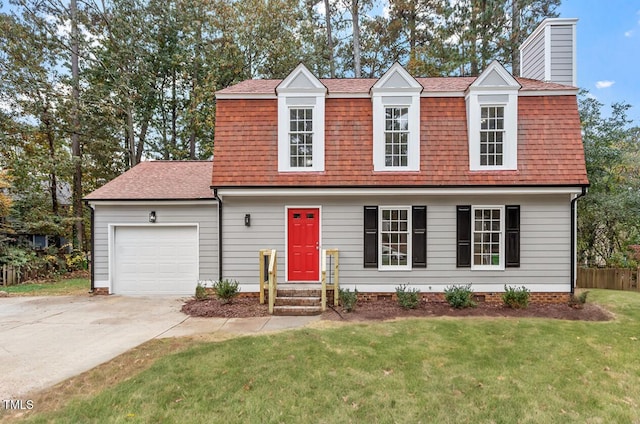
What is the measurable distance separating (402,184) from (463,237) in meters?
2.06

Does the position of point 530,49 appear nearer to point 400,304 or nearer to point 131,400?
point 400,304

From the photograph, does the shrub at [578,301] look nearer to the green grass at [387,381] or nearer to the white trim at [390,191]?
the green grass at [387,381]

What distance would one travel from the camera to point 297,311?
6.60 m

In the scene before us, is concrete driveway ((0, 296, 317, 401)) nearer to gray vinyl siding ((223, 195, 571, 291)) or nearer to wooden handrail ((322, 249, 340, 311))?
wooden handrail ((322, 249, 340, 311))

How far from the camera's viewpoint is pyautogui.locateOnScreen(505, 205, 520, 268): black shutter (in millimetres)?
7516

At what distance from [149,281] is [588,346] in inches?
385

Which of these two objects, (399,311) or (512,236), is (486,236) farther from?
(399,311)

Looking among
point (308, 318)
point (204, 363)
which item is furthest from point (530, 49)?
point (204, 363)

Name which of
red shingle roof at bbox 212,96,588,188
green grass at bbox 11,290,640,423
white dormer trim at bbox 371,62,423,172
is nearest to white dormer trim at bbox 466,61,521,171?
red shingle roof at bbox 212,96,588,188

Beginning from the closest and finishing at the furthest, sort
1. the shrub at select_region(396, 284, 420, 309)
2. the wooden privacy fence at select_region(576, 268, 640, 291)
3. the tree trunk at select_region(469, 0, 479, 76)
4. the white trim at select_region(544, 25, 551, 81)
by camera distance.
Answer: the shrub at select_region(396, 284, 420, 309) < the white trim at select_region(544, 25, 551, 81) < the wooden privacy fence at select_region(576, 268, 640, 291) < the tree trunk at select_region(469, 0, 479, 76)

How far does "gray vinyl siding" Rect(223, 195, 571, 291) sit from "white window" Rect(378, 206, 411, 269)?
210 mm

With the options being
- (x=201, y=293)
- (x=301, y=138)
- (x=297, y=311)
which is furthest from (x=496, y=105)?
(x=201, y=293)

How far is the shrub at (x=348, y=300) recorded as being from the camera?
6695mm

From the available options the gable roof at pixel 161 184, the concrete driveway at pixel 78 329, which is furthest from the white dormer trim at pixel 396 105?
the gable roof at pixel 161 184
